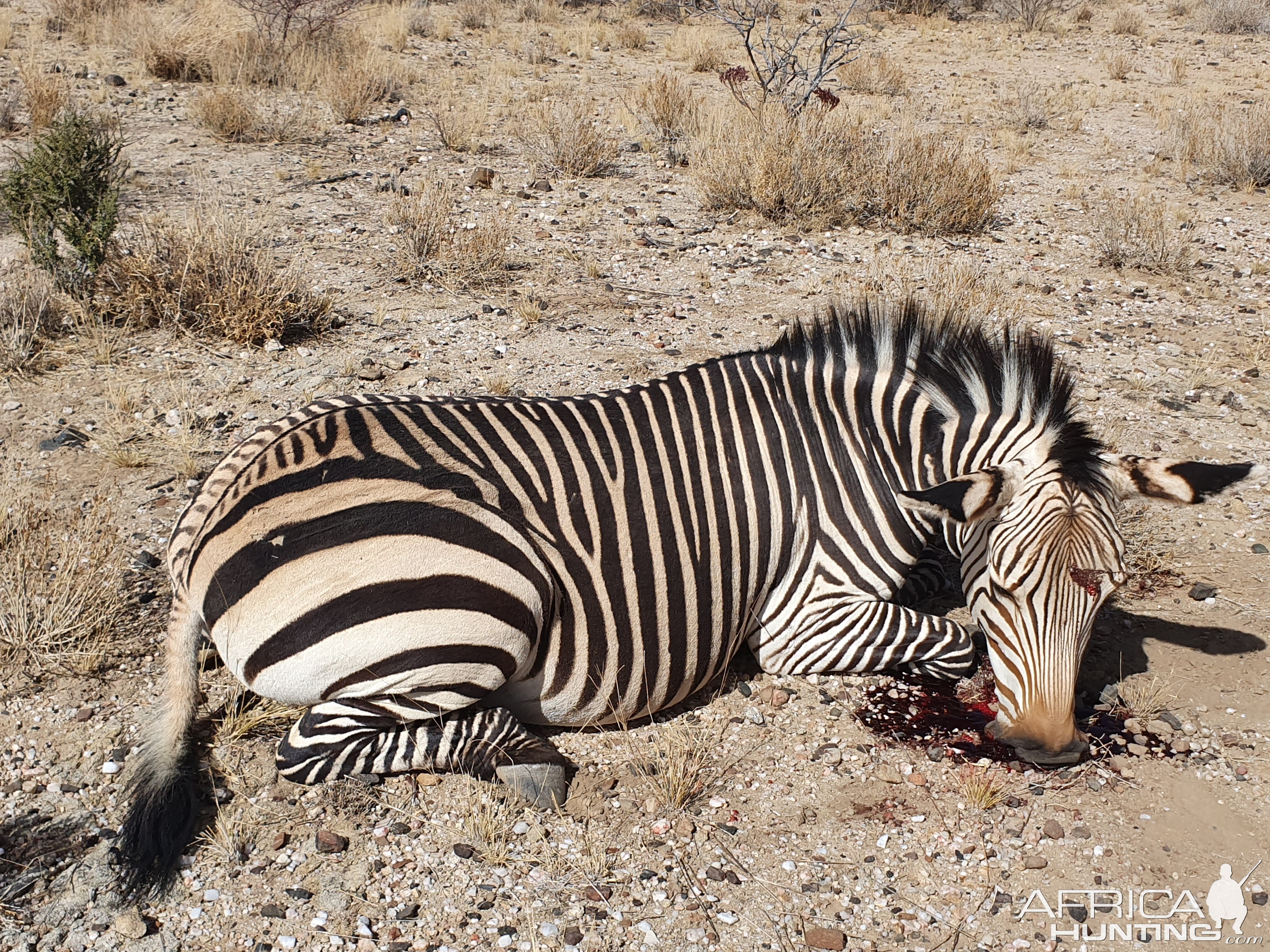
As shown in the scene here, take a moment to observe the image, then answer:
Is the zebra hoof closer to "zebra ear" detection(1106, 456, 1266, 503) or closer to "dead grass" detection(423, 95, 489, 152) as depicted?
"zebra ear" detection(1106, 456, 1266, 503)

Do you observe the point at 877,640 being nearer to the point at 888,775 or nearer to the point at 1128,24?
the point at 888,775

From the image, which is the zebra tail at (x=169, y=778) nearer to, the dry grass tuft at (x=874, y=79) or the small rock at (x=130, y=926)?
the small rock at (x=130, y=926)

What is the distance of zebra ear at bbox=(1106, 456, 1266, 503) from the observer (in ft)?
11.8

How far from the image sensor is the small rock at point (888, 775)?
12.9 ft

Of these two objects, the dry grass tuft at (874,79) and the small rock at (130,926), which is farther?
the dry grass tuft at (874,79)

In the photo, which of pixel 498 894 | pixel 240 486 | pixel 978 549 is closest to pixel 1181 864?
pixel 978 549

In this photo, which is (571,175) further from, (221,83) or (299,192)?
(221,83)

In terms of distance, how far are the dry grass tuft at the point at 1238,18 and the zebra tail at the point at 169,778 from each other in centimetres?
2421

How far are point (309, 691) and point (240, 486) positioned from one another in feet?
2.56

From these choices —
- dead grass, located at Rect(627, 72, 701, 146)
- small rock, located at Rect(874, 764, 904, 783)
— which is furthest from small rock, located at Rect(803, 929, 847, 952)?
dead grass, located at Rect(627, 72, 701, 146)

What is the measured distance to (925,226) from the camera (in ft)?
30.5

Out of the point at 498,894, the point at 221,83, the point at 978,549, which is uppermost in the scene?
the point at 221,83

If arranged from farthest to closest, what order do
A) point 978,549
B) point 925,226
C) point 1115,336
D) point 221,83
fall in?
point 221,83 < point 925,226 < point 1115,336 < point 978,549

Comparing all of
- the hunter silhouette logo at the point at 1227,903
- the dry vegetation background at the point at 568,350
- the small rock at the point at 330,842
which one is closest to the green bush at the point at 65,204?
the dry vegetation background at the point at 568,350
